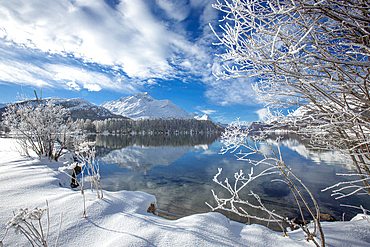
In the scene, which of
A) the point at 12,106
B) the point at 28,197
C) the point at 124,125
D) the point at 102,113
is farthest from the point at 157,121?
the point at 102,113

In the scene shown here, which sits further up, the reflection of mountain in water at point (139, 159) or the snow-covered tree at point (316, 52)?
the snow-covered tree at point (316, 52)

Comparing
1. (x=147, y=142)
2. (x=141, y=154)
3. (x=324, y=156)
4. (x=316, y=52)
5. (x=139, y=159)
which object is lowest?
(x=139, y=159)

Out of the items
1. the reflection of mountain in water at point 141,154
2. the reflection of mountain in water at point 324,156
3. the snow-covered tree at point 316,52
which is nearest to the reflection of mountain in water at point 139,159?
the reflection of mountain in water at point 141,154

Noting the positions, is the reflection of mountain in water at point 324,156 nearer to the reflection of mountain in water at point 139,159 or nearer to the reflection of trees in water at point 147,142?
the reflection of mountain in water at point 139,159

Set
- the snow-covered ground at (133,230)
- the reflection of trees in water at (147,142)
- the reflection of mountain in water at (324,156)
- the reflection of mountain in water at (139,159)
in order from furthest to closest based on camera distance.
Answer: the reflection of trees in water at (147,142) → the reflection of mountain in water at (139,159) → the reflection of mountain in water at (324,156) → the snow-covered ground at (133,230)

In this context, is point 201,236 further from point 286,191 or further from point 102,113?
point 102,113

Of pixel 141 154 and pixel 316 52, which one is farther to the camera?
pixel 141 154

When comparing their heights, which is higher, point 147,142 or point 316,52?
point 316,52

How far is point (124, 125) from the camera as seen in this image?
3952 inches

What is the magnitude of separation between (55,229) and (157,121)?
358 feet

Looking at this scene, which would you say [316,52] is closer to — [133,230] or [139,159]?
[133,230]

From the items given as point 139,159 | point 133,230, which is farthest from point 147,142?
point 133,230

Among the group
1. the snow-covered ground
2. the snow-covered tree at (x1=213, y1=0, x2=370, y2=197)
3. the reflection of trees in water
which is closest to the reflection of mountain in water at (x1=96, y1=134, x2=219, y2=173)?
the reflection of trees in water

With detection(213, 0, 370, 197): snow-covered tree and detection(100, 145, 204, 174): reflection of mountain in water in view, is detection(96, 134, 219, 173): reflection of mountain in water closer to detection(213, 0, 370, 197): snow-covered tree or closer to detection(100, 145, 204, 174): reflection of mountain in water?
detection(100, 145, 204, 174): reflection of mountain in water
